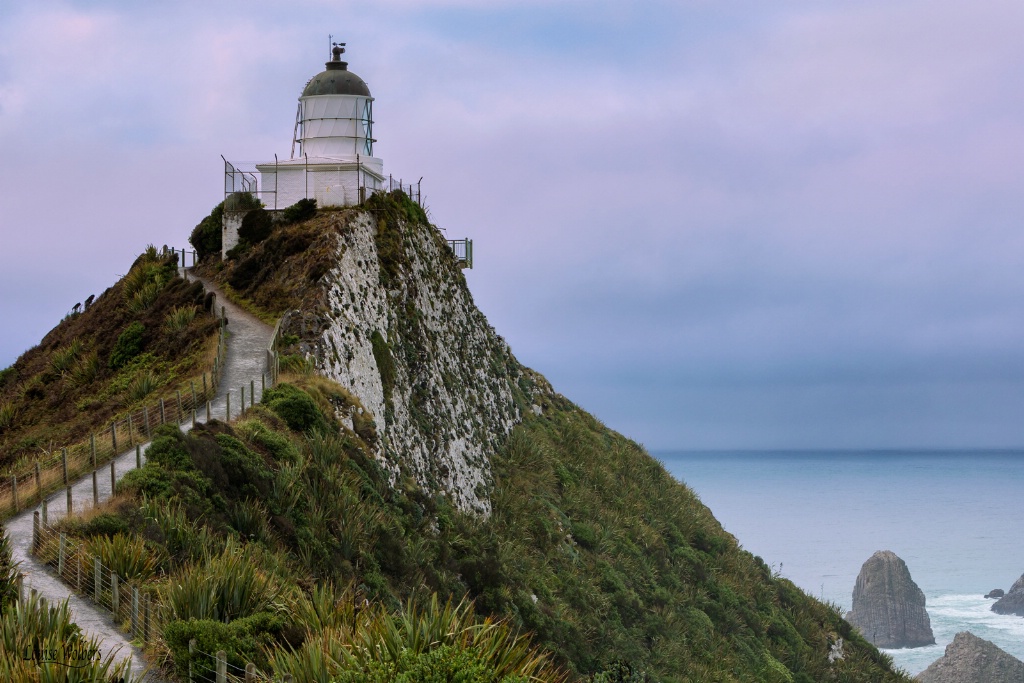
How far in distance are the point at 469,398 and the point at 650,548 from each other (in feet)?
31.1

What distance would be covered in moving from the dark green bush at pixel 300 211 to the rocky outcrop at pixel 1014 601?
128 m

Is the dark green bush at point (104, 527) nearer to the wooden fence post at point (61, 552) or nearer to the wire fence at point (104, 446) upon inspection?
the wooden fence post at point (61, 552)

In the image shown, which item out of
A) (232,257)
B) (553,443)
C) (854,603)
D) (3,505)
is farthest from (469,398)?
(854,603)

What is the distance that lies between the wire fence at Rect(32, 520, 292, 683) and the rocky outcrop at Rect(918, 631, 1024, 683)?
94747 millimetres

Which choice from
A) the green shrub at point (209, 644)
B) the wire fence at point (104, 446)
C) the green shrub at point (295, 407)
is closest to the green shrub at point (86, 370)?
the wire fence at point (104, 446)

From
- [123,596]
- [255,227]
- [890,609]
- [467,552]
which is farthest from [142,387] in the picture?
[890,609]

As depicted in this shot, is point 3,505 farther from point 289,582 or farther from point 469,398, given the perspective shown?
point 469,398

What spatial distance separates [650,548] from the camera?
42469 millimetres

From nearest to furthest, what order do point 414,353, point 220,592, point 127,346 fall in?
point 220,592 < point 127,346 < point 414,353

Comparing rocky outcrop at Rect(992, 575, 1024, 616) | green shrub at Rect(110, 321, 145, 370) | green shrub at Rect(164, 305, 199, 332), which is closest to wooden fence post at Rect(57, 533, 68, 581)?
green shrub at Rect(164, 305, 199, 332)

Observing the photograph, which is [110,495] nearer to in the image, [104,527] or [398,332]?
[104,527]

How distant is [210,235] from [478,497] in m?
16.8

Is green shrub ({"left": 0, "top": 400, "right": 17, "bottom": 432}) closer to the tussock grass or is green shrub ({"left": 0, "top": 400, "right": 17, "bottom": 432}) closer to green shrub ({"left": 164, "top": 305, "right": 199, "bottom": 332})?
the tussock grass

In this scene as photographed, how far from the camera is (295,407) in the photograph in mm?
25156
